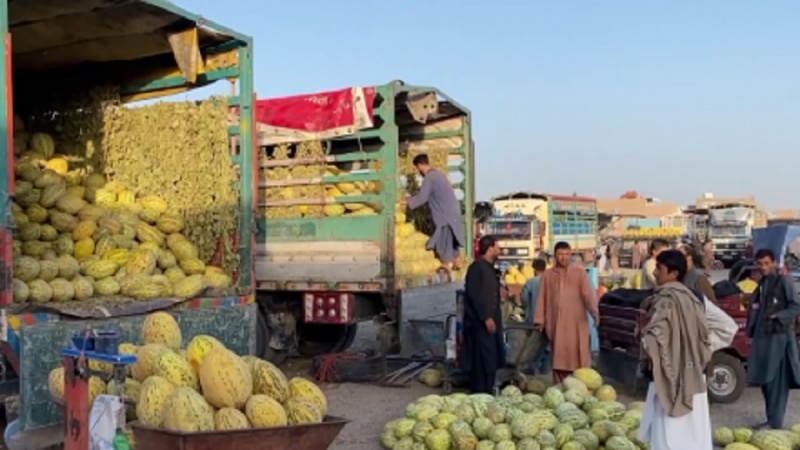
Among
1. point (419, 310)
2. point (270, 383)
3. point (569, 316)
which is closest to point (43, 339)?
point (270, 383)

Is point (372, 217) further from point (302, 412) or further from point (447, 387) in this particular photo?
point (302, 412)

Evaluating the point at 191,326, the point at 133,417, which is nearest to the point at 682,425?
the point at 133,417

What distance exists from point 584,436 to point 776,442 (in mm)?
1454

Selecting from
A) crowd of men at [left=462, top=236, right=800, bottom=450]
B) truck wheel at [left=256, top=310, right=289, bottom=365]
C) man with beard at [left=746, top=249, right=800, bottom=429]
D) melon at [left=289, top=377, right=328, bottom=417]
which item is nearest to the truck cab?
crowd of men at [left=462, top=236, right=800, bottom=450]

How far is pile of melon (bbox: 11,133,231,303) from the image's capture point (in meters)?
6.35

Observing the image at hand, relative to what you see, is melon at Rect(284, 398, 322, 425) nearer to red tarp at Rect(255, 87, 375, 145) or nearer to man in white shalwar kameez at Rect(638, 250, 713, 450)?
man in white shalwar kameez at Rect(638, 250, 713, 450)

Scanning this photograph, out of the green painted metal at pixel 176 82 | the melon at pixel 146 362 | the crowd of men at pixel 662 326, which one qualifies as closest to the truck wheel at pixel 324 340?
the crowd of men at pixel 662 326

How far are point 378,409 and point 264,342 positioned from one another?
2362 millimetres

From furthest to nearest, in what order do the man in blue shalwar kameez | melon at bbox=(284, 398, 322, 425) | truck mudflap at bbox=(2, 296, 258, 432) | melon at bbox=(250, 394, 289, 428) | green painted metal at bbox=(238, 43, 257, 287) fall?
1. the man in blue shalwar kameez
2. green painted metal at bbox=(238, 43, 257, 287)
3. truck mudflap at bbox=(2, 296, 258, 432)
4. melon at bbox=(284, 398, 322, 425)
5. melon at bbox=(250, 394, 289, 428)

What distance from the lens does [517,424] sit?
5984 millimetres

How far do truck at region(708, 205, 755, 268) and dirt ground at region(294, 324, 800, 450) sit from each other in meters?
28.6

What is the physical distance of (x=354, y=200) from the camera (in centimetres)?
907

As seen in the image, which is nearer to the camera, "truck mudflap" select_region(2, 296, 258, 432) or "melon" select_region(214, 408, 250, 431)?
"melon" select_region(214, 408, 250, 431)

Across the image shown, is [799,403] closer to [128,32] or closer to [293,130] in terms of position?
[293,130]
